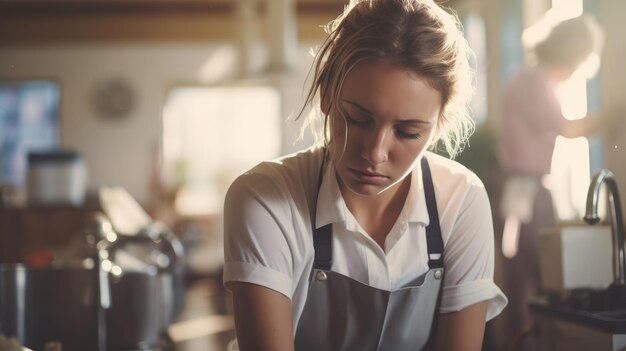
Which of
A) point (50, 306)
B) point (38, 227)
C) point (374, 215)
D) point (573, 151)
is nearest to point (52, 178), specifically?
point (38, 227)

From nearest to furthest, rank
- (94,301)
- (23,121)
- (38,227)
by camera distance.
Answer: (94,301)
(38,227)
(23,121)

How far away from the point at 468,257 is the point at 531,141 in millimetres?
1282

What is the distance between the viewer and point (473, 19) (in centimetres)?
472

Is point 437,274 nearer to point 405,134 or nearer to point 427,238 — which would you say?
point 427,238

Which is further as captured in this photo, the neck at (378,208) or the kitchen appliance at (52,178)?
the kitchen appliance at (52,178)

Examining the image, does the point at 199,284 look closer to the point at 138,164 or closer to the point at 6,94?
the point at 138,164

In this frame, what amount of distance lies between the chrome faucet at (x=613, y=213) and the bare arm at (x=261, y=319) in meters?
0.52

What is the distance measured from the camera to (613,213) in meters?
1.25

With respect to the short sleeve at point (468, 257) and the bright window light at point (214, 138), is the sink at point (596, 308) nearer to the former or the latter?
the short sleeve at point (468, 257)

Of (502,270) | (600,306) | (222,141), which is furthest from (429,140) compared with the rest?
(222,141)

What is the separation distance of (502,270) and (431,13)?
5.19 feet

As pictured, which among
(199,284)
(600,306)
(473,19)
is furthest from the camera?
(199,284)

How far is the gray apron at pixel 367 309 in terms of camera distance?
3.63 feet

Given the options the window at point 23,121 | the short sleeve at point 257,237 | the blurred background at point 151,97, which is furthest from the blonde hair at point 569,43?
the window at point 23,121
